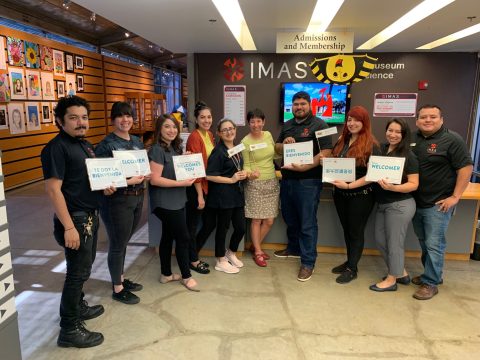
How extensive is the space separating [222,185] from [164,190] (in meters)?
0.57

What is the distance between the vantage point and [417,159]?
9.18 feet

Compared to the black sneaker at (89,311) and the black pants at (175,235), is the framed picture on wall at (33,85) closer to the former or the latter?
the black pants at (175,235)

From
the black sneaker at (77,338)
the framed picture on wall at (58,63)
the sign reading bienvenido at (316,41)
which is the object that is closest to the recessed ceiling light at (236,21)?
the sign reading bienvenido at (316,41)

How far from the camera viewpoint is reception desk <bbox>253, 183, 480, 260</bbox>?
3564mm

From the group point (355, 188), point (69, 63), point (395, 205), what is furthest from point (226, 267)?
point (69, 63)

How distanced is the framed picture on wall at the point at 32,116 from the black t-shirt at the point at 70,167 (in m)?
5.62

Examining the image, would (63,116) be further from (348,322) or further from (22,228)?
(22,228)

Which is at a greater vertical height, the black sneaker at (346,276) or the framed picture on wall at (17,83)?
the framed picture on wall at (17,83)

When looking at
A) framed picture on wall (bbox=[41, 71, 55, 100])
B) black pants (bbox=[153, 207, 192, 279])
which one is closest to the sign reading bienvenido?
black pants (bbox=[153, 207, 192, 279])

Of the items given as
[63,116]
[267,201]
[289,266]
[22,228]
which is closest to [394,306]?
[289,266]

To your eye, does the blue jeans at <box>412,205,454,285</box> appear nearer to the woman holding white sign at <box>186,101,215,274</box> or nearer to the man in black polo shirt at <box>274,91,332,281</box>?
the man in black polo shirt at <box>274,91,332,281</box>

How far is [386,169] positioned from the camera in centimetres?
275

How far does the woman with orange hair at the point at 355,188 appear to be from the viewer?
9.50 feet

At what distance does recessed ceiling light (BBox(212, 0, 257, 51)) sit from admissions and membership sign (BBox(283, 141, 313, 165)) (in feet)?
5.25
